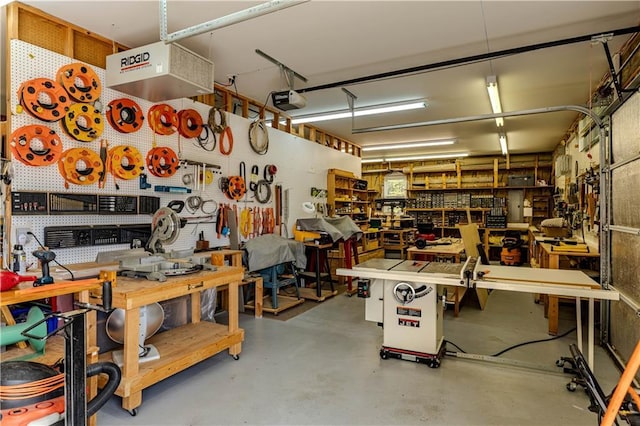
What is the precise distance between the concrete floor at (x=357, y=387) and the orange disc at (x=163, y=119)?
2.46m

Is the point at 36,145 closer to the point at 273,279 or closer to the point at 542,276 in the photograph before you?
the point at 273,279

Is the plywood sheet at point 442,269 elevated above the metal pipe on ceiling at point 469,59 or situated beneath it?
situated beneath

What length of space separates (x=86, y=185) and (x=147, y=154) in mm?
738

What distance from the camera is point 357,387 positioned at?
110 inches

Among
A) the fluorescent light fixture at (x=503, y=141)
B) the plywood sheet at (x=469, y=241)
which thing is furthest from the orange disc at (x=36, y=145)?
the fluorescent light fixture at (x=503, y=141)

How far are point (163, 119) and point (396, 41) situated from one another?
8.65ft

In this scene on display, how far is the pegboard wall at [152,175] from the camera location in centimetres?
291

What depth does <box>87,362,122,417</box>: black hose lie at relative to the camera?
1.83m

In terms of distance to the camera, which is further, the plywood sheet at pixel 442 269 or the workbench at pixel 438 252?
the workbench at pixel 438 252

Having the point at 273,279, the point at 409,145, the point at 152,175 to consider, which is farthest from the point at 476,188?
the point at 152,175

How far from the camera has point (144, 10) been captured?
9.87ft

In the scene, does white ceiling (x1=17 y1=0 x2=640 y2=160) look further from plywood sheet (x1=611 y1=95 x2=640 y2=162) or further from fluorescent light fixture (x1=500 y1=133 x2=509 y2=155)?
fluorescent light fixture (x1=500 y1=133 x2=509 y2=155)

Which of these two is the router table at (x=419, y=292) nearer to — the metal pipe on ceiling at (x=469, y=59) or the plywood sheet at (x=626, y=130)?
the plywood sheet at (x=626, y=130)

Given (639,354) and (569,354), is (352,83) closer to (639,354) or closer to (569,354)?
→ (569,354)
